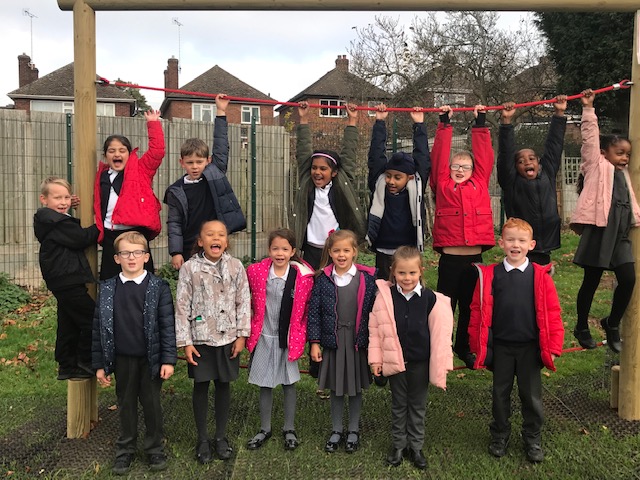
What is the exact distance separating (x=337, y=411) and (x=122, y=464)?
1393 mm

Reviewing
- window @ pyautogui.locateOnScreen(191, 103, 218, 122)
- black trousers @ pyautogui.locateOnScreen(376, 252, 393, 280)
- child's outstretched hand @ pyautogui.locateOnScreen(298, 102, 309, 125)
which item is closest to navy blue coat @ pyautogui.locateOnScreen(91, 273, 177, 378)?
black trousers @ pyautogui.locateOnScreen(376, 252, 393, 280)

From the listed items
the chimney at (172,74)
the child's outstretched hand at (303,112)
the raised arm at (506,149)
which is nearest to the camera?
the raised arm at (506,149)

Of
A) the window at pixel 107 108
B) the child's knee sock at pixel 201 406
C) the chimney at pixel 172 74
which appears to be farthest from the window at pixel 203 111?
the child's knee sock at pixel 201 406

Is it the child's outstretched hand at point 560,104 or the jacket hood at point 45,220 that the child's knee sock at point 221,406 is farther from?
the child's outstretched hand at point 560,104

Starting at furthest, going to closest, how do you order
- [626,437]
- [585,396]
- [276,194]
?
1. [276,194]
2. [585,396]
3. [626,437]

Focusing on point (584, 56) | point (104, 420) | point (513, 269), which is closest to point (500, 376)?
point (513, 269)

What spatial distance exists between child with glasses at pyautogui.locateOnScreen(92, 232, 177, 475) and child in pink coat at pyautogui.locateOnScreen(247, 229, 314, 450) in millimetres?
575

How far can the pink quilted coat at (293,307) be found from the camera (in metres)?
3.70

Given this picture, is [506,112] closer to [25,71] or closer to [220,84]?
[220,84]

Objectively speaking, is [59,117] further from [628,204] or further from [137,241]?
[628,204]

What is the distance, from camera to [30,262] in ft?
26.1

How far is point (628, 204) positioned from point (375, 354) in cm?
217

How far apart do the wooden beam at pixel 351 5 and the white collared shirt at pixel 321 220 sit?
1.32m

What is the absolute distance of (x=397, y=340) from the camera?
3465mm
